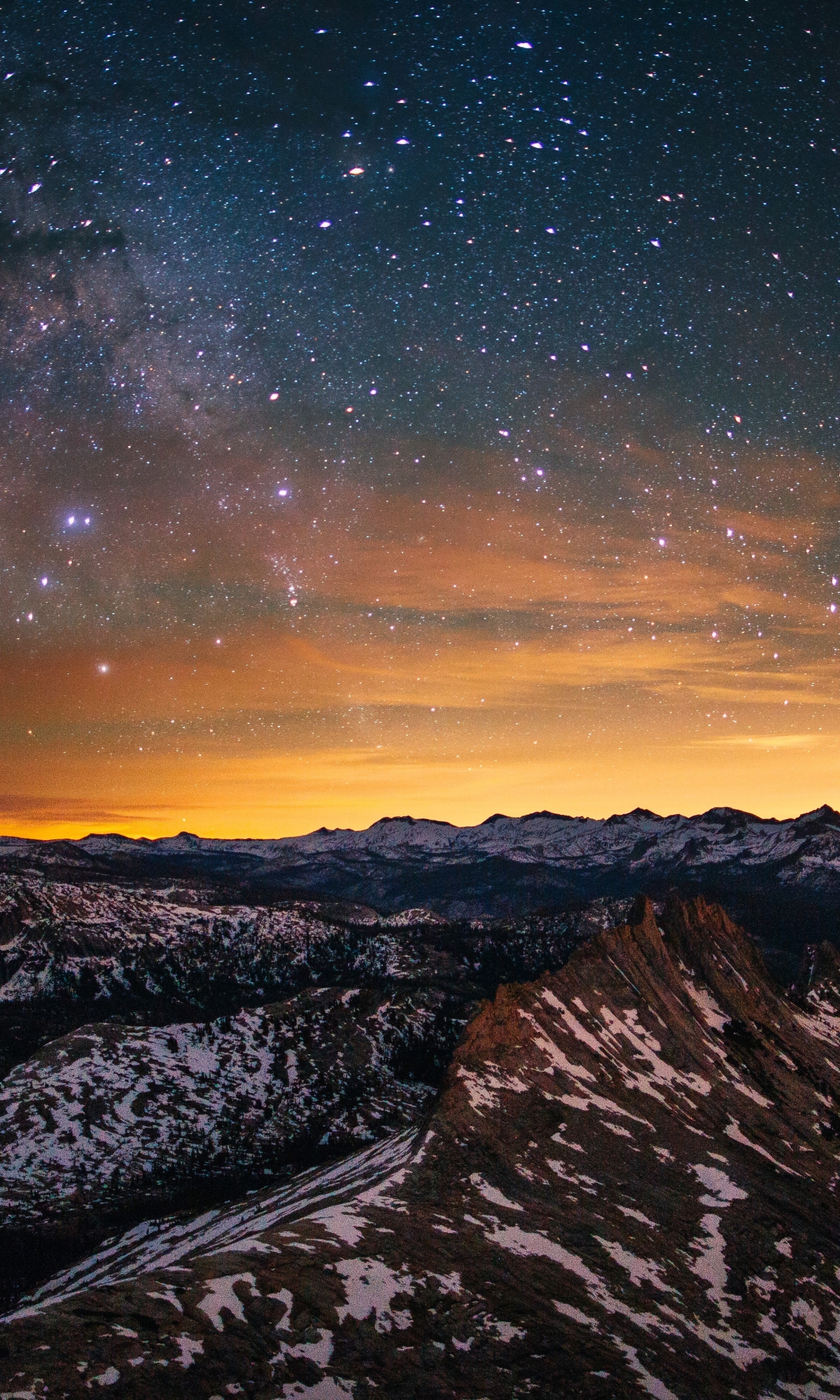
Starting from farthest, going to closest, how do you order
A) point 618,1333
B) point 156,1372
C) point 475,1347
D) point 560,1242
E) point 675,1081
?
point 675,1081
point 560,1242
point 618,1333
point 475,1347
point 156,1372

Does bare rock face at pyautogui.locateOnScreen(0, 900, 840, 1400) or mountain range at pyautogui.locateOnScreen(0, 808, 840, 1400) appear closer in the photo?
bare rock face at pyautogui.locateOnScreen(0, 900, 840, 1400)

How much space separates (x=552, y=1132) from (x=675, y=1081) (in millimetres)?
33949

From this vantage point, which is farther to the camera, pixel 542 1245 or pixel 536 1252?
pixel 542 1245

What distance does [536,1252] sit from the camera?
6106 centimetres

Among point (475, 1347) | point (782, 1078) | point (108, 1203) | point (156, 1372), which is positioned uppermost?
point (156, 1372)

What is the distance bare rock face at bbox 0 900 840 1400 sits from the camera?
41.3 metres

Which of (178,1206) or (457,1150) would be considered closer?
(457,1150)

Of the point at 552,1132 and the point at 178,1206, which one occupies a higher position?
the point at 552,1132

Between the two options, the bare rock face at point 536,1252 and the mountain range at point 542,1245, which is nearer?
the bare rock face at point 536,1252

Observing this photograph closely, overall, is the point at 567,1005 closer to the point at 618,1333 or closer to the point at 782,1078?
the point at 782,1078

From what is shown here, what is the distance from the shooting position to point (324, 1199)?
253 ft

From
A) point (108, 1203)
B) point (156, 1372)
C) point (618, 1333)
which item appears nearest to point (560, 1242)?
point (618, 1333)

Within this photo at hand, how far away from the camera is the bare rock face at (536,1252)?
136ft

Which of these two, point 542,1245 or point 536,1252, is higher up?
point 536,1252
